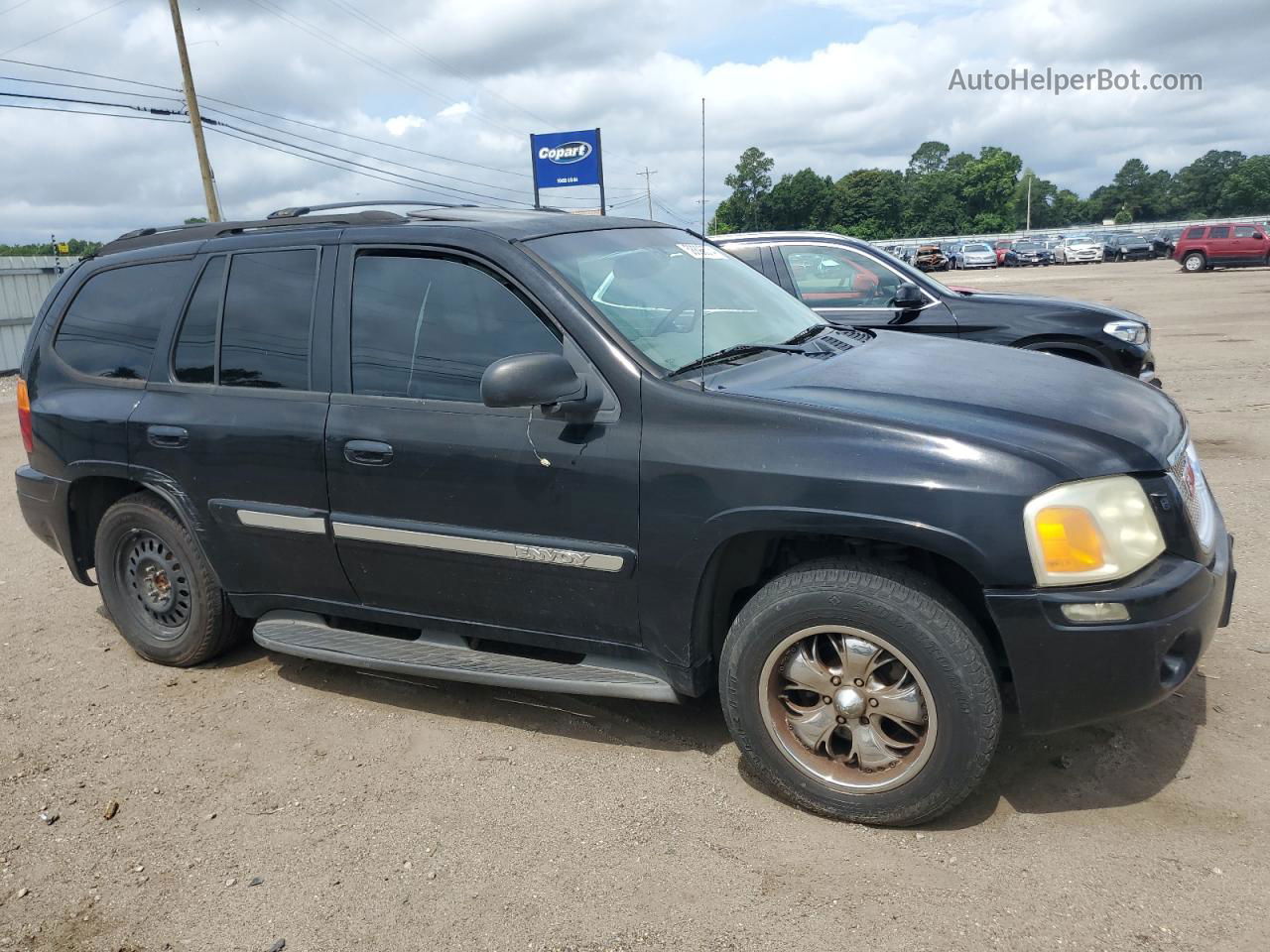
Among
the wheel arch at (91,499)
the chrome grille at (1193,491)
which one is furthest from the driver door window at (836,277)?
the wheel arch at (91,499)

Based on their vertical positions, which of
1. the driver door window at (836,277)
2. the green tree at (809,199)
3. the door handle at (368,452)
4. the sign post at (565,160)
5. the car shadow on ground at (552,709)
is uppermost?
the green tree at (809,199)

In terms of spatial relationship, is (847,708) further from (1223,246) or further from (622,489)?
(1223,246)

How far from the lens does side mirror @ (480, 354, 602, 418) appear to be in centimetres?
314

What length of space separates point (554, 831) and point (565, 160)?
23.5 m

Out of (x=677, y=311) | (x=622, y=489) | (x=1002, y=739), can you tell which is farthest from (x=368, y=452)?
(x=1002, y=739)

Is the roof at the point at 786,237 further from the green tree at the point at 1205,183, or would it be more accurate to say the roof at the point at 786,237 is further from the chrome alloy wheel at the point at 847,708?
the green tree at the point at 1205,183

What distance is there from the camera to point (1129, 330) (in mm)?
7387

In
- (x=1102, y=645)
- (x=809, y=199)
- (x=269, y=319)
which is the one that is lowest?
(x=1102, y=645)

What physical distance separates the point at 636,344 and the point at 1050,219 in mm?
146158

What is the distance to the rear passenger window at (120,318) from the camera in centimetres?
444

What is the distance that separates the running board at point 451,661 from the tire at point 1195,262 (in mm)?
38845

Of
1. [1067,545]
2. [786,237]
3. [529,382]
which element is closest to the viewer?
[1067,545]

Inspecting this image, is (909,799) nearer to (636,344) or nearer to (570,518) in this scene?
(570,518)

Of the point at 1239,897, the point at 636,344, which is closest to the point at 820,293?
the point at 636,344
